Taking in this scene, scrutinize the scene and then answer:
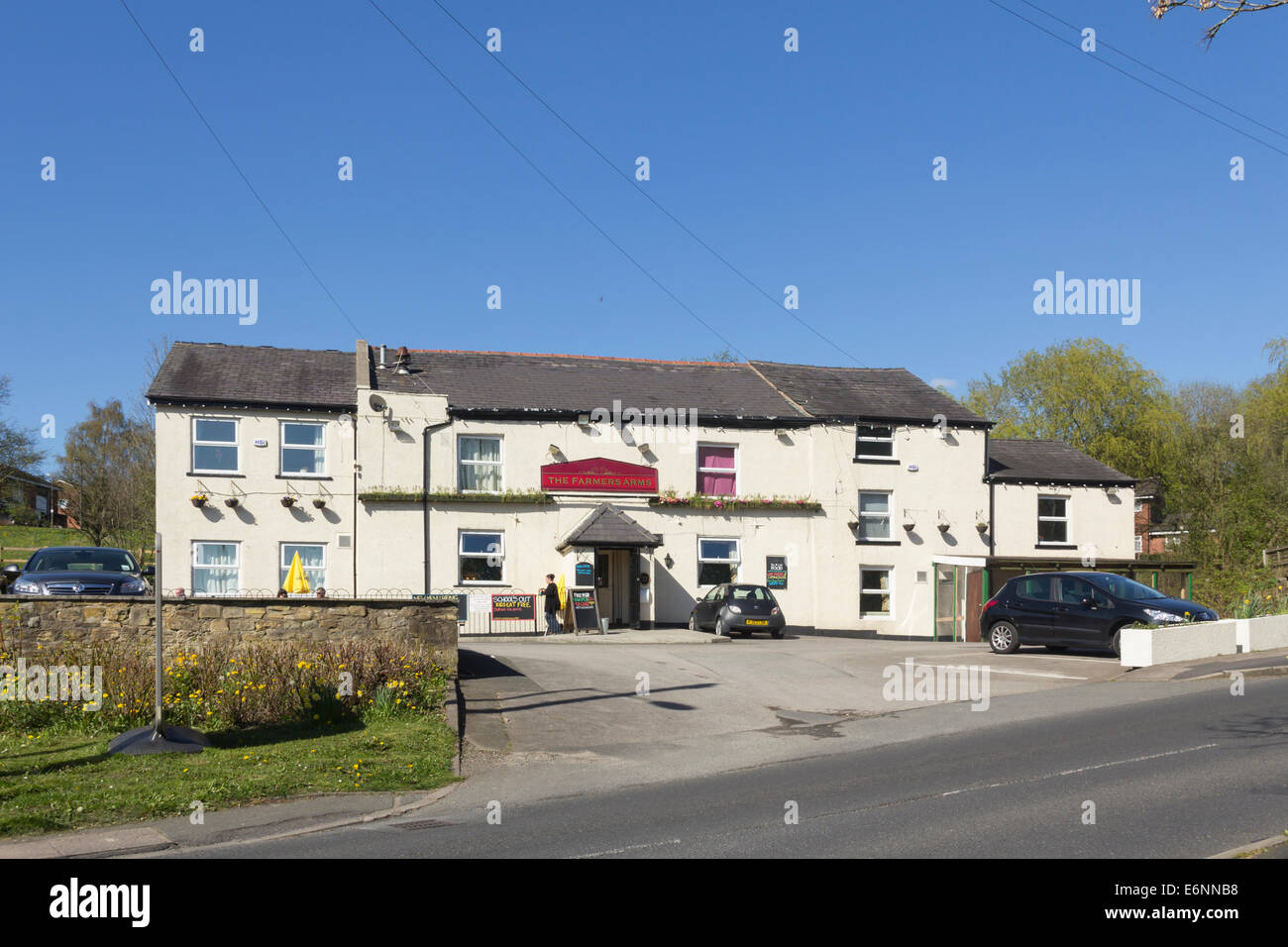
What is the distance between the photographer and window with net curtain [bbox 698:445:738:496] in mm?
32844

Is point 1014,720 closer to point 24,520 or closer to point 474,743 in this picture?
point 474,743

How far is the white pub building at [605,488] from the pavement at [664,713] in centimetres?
709

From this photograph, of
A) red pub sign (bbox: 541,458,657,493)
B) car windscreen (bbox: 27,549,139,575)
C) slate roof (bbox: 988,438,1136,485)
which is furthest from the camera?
slate roof (bbox: 988,438,1136,485)

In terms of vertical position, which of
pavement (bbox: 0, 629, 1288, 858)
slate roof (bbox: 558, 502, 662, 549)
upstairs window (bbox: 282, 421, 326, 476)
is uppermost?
upstairs window (bbox: 282, 421, 326, 476)

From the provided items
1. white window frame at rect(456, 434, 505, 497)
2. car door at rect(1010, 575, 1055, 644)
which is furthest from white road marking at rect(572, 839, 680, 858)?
white window frame at rect(456, 434, 505, 497)

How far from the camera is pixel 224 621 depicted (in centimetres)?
1530

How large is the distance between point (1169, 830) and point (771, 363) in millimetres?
29791

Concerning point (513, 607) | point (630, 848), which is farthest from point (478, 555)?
point (630, 848)

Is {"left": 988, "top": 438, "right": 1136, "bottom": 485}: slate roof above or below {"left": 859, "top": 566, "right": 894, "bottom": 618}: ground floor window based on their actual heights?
above

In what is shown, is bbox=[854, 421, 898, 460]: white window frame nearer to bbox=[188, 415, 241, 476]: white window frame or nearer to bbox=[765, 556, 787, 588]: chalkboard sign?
bbox=[765, 556, 787, 588]: chalkboard sign

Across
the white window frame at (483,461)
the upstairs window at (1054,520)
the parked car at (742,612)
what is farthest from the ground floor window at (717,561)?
the upstairs window at (1054,520)

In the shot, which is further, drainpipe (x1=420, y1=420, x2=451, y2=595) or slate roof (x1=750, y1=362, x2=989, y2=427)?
slate roof (x1=750, y1=362, x2=989, y2=427)

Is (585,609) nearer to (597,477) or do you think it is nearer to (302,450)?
(597,477)

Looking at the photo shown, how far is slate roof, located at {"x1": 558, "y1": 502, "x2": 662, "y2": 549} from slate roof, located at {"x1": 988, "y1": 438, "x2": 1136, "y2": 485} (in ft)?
39.1
